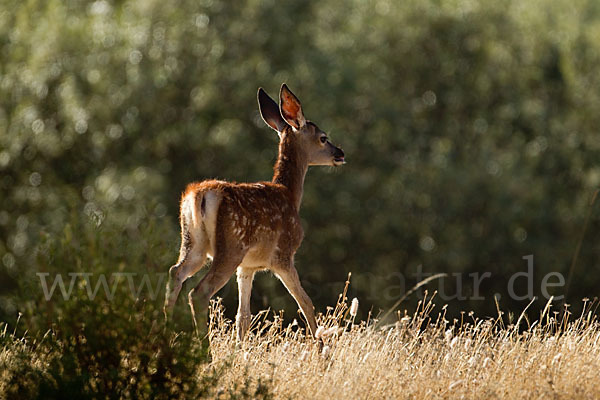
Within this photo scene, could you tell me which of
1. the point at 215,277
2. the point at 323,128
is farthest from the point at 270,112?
the point at 323,128

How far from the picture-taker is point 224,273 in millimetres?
7391

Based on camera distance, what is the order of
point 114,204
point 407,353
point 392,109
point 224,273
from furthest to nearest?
1. point 392,109
2. point 114,204
3. point 224,273
4. point 407,353

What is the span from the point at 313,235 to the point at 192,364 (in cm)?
1268

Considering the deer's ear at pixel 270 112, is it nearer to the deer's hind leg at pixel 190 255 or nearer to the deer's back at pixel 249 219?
the deer's back at pixel 249 219

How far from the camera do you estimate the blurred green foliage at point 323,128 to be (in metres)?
17.9

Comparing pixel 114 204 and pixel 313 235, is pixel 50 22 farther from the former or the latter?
pixel 313 235

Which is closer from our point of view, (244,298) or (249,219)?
(249,219)

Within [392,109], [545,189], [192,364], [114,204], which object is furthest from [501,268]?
[192,364]

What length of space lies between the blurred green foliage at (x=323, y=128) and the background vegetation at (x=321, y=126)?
0.11ft

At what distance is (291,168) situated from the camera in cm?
921

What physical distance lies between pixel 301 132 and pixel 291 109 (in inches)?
13.6

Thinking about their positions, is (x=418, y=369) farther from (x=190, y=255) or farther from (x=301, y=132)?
(x=301, y=132)

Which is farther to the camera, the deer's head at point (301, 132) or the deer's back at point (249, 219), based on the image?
the deer's head at point (301, 132)

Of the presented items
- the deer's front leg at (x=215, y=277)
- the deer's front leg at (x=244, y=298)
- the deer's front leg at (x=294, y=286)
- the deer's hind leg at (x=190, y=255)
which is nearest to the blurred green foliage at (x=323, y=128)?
the deer's front leg at (x=244, y=298)
